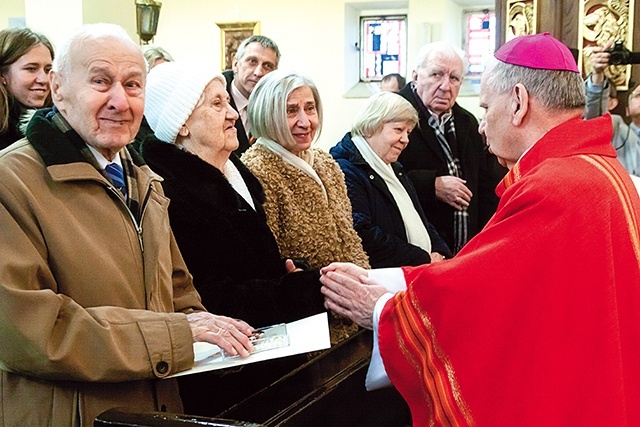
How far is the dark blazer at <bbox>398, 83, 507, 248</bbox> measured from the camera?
4.13 meters

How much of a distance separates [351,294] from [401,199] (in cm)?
129

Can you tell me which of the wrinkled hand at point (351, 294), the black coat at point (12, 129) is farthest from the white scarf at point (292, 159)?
the black coat at point (12, 129)

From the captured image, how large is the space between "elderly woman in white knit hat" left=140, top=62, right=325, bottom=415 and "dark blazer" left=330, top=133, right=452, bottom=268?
0.81 meters

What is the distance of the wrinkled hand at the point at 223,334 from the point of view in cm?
189

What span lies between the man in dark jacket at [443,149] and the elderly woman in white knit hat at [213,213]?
1685mm

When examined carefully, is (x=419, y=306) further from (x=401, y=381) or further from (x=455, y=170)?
(x=455, y=170)

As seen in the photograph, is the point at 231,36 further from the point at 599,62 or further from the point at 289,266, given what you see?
the point at 289,266

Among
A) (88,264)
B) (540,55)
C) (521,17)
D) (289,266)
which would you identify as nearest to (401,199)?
(289,266)

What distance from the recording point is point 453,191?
4035 mm

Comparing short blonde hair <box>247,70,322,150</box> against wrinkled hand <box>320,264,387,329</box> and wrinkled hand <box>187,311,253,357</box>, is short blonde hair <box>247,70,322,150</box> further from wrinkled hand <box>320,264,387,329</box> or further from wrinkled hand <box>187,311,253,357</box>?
wrinkled hand <box>187,311,253,357</box>

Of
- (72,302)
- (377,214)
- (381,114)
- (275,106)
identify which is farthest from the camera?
(381,114)

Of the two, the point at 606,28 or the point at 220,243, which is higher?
the point at 606,28

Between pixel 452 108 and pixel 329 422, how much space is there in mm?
2681

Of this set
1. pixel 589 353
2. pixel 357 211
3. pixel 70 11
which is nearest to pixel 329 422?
pixel 589 353
